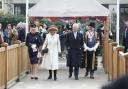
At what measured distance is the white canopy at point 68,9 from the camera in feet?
56.5

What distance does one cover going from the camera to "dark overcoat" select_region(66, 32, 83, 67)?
47.8 feet

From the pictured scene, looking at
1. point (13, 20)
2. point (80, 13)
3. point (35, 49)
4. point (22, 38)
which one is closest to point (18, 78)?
point (35, 49)

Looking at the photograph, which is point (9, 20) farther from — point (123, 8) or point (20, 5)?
point (123, 8)

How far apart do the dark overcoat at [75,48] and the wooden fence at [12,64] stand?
5.23 feet

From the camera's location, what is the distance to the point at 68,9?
17.5m

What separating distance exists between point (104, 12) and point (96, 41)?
234 cm

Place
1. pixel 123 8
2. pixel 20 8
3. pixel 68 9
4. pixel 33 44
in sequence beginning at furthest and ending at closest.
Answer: pixel 20 8, pixel 123 8, pixel 68 9, pixel 33 44

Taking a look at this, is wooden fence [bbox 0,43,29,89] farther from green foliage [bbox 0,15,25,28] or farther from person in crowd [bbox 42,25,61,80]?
green foliage [bbox 0,15,25,28]

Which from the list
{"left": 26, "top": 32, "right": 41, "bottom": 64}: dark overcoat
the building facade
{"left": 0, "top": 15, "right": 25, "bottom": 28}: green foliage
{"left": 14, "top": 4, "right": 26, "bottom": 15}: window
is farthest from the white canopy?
{"left": 14, "top": 4, "right": 26, "bottom": 15}: window

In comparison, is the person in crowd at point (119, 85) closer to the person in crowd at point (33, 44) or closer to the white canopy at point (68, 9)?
the person in crowd at point (33, 44)

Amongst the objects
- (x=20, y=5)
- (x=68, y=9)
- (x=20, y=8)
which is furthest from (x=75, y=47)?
(x=20, y=5)

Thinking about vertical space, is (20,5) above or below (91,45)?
above

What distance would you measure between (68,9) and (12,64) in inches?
201

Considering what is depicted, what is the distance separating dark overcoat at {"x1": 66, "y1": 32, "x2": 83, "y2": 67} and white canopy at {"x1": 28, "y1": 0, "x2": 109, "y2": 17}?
2.77 metres
